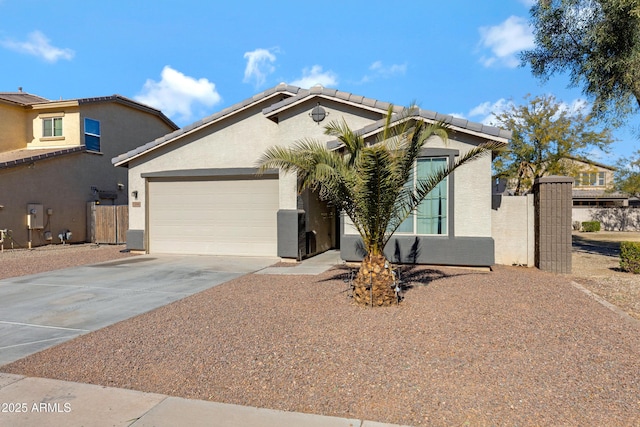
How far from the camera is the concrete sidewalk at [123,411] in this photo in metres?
3.50

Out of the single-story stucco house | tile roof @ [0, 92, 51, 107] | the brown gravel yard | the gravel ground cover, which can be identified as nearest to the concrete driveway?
the brown gravel yard

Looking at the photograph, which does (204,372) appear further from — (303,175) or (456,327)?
(303,175)

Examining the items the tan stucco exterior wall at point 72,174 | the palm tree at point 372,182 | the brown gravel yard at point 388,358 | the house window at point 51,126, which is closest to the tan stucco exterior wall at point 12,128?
the tan stucco exterior wall at point 72,174

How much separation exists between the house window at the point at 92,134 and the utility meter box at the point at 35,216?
12.9 feet

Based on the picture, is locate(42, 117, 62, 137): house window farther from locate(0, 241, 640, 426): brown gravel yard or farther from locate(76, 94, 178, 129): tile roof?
locate(0, 241, 640, 426): brown gravel yard

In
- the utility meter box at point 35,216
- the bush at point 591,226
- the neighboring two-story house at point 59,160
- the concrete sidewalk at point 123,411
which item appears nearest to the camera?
the concrete sidewalk at point 123,411

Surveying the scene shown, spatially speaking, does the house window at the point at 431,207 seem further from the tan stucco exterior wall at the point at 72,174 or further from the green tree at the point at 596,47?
the tan stucco exterior wall at the point at 72,174

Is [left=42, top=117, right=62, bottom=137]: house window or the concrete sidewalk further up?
[left=42, top=117, right=62, bottom=137]: house window

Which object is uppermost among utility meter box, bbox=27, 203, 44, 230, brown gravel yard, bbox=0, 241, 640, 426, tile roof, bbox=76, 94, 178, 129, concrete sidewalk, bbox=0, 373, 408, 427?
tile roof, bbox=76, 94, 178, 129

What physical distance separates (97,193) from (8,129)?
5271 millimetres

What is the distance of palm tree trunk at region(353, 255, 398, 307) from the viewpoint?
693 centimetres

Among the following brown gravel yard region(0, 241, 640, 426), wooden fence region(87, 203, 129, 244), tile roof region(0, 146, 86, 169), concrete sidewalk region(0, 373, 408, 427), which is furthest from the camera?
wooden fence region(87, 203, 129, 244)

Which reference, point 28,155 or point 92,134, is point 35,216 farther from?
point 92,134

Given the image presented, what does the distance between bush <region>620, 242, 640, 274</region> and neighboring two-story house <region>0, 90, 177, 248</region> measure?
69.6ft
